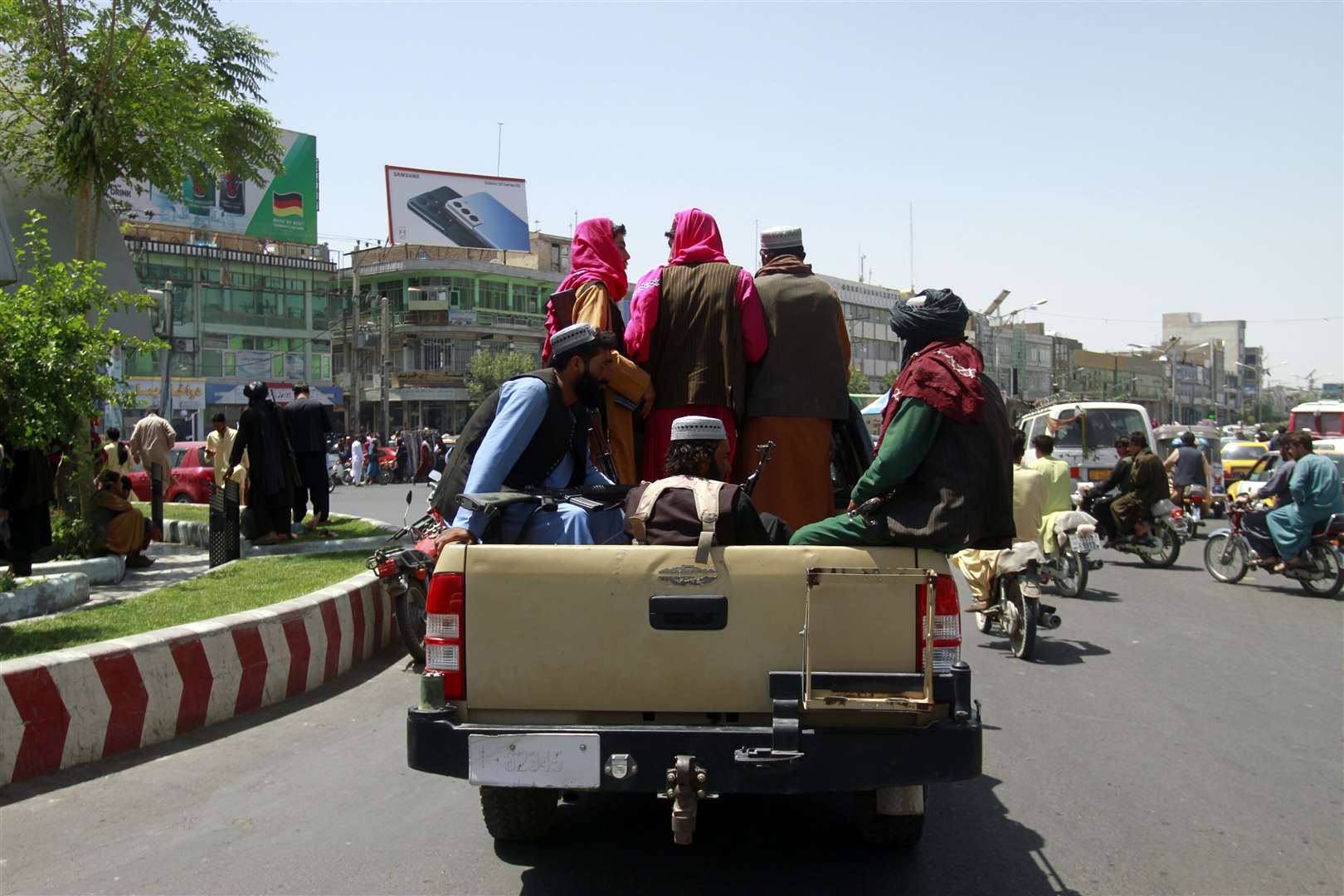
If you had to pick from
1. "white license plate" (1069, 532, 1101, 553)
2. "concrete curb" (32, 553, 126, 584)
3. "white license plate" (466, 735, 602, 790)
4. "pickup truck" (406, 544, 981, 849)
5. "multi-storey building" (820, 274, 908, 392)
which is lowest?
"concrete curb" (32, 553, 126, 584)

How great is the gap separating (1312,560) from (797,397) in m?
9.92

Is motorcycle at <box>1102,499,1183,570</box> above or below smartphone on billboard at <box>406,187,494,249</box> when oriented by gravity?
below

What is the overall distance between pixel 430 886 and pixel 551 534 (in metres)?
1.35

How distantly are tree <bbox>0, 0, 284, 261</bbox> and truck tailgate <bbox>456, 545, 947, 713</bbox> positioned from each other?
453 inches

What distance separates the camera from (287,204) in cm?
5119

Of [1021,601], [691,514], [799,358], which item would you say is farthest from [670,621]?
[1021,601]

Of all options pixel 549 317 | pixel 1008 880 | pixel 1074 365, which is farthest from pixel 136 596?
pixel 1074 365

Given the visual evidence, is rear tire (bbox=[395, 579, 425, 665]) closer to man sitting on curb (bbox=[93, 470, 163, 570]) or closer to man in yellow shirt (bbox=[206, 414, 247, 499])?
man sitting on curb (bbox=[93, 470, 163, 570])

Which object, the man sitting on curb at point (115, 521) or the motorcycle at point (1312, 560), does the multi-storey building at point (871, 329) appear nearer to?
the motorcycle at point (1312, 560)

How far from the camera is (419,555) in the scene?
6184 mm

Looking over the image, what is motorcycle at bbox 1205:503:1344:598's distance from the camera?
12.8 metres

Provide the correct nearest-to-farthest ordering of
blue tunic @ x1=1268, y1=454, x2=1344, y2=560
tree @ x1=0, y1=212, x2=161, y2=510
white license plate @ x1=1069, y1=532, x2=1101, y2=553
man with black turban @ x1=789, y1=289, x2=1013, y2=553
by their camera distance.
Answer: man with black turban @ x1=789, y1=289, x2=1013, y2=553 < tree @ x1=0, y1=212, x2=161, y2=510 < white license plate @ x1=1069, y1=532, x2=1101, y2=553 < blue tunic @ x1=1268, y1=454, x2=1344, y2=560

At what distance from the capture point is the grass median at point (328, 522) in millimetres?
14352

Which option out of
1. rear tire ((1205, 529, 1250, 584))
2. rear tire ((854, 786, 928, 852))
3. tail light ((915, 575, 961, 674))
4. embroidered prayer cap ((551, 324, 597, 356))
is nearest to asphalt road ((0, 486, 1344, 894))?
rear tire ((854, 786, 928, 852))
